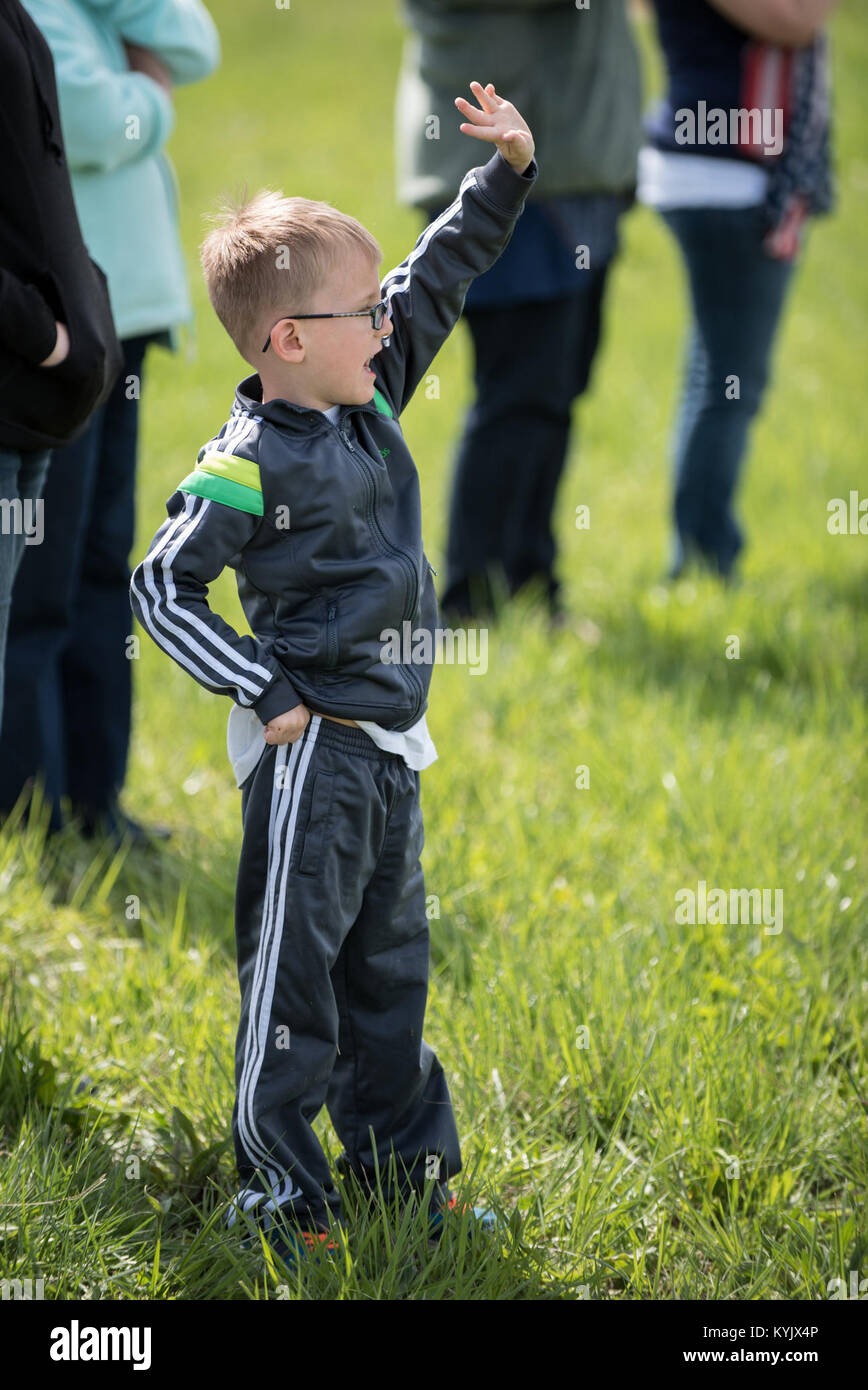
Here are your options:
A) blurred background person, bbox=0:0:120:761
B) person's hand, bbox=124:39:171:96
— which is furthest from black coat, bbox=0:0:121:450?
person's hand, bbox=124:39:171:96

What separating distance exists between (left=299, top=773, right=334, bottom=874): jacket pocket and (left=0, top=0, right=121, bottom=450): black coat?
0.74m

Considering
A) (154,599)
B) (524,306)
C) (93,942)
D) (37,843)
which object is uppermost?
(524,306)

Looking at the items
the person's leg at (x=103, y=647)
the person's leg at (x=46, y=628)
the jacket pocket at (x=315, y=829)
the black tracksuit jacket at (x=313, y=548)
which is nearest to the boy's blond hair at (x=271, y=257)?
the black tracksuit jacket at (x=313, y=548)

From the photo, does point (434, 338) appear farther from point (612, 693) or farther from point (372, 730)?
point (612, 693)

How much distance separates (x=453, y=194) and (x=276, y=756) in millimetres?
2515

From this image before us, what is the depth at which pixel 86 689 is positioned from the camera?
322cm

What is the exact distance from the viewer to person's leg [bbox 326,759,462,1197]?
192cm

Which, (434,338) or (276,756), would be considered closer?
(276,756)

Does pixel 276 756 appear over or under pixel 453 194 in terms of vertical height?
under

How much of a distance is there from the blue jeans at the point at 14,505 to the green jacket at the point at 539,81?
210cm

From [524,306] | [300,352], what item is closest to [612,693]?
[524,306]

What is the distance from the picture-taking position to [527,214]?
402 cm

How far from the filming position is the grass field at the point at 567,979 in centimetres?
196

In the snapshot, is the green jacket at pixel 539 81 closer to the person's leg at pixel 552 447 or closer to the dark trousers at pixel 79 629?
the person's leg at pixel 552 447
